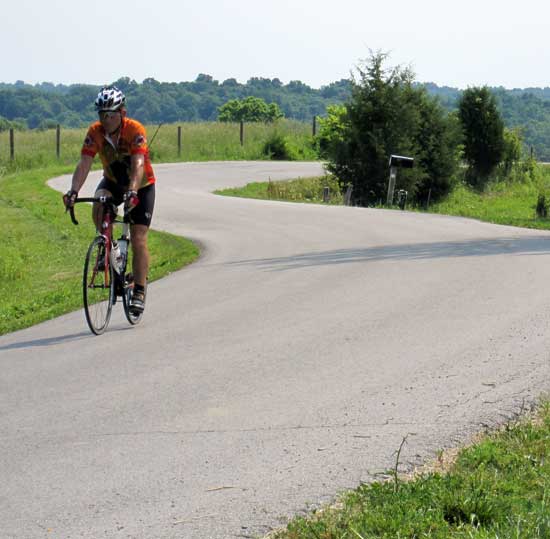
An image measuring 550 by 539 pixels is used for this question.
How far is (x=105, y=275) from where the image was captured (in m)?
9.29

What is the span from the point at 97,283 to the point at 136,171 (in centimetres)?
111

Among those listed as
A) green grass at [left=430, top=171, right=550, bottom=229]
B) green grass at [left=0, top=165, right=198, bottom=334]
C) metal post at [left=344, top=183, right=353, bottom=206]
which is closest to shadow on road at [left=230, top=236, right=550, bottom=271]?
green grass at [left=0, top=165, right=198, bottom=334]

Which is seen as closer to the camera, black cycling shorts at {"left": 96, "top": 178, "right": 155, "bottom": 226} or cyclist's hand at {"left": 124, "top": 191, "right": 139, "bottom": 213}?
cyclist's hand at {"left": 124, "top": 191, "right": 139, "bottom": 213}

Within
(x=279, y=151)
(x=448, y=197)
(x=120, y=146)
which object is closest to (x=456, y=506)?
(x=120, y=146)

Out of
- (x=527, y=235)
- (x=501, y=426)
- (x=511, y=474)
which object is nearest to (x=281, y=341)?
(x=501, y=426)

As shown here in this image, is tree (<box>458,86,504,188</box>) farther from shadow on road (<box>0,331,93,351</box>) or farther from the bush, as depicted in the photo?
shadow on road (<box>0,331,93,351</box>)

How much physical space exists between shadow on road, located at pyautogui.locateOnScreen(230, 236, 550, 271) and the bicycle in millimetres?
3973

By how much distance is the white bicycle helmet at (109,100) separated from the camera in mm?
8828

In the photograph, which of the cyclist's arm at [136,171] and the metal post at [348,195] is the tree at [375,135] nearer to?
the metal post at [348,195]

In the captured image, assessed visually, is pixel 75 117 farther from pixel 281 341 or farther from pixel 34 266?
pixel 281 341

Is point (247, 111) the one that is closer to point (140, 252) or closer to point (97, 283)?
point (140, 252)

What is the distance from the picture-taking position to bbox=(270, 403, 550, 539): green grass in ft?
13.6

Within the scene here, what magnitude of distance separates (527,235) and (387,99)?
13.7 m

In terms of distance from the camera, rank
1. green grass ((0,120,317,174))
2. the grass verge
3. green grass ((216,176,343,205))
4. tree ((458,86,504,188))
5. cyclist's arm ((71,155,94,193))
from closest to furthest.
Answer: cyclist's arm ((71,155,94,193)), green grass ((216,176,343,205)), the grass verge, tree ((458,86,504,188)), green grass ((0,120,317,174))
